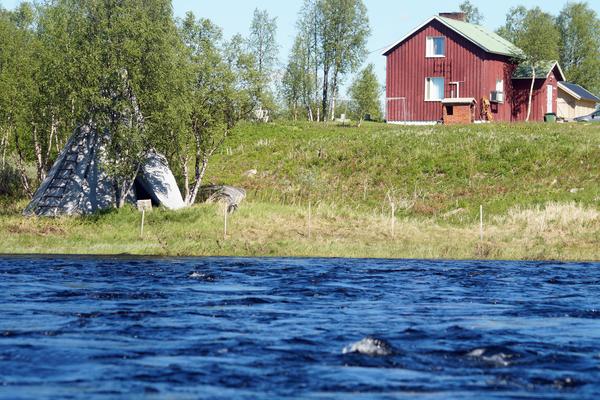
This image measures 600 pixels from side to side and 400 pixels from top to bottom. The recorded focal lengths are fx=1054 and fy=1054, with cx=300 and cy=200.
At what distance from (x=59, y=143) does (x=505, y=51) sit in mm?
41773

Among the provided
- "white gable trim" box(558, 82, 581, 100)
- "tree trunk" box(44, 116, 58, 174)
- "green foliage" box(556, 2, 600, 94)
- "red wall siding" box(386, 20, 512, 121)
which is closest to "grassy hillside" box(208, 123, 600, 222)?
"red wall siding" box(386, 20, 512, 121)

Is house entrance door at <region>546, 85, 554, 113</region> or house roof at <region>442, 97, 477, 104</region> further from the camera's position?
house entrance door at <region>546, 85, 554, 113</region>

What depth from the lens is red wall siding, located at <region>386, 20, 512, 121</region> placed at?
80.4 metres

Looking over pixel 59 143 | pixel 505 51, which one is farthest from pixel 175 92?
pixel 505 51

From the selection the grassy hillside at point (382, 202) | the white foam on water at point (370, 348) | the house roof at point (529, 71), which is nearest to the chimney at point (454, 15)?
the house roof at point (529, 71)

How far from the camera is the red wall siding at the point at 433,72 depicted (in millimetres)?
80375

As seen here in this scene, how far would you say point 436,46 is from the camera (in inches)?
3216

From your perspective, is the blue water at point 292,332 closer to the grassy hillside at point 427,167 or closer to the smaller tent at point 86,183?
the smaller tent at point 86,183

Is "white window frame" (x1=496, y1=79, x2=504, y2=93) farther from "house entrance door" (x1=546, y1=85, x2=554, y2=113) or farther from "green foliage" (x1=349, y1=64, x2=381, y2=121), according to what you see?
"green foliage" (x1=349, y1=64, x2=381, y2=121)

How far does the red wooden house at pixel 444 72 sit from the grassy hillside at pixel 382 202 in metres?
4.12

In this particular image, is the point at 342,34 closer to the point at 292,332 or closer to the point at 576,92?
the point at 576,92

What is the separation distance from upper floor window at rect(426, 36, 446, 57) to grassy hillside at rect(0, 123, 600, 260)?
7.12 metres

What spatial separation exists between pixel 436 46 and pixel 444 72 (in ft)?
7.30

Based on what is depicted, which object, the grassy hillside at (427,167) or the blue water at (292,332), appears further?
the grassy hillside at (427,167)
